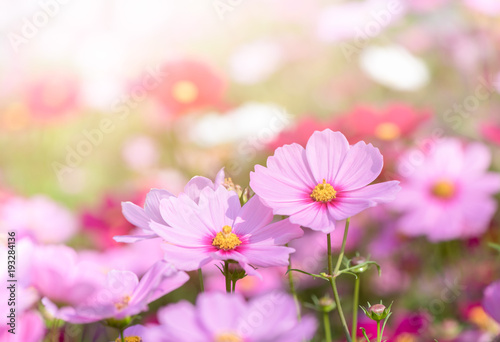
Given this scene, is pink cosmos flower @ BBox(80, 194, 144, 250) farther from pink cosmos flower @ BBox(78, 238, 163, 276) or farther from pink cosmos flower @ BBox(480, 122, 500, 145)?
pink cosmos flower @ BBox(480, 122, 500, 145)

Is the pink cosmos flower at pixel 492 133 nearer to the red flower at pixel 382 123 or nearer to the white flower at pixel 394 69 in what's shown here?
the red flower at pixel 382 123

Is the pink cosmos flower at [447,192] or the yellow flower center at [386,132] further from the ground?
the yellow flower center at [386,132]

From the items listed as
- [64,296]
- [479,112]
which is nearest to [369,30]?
[479,112]

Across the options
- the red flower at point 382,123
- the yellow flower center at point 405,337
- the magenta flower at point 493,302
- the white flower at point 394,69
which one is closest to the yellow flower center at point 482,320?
the yellow flower center at point 405,337

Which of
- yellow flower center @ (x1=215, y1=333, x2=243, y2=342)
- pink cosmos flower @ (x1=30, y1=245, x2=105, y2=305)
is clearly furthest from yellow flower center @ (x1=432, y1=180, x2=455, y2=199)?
yellow flower center @ (x1=215, y1=333, x2=243, y2=342)

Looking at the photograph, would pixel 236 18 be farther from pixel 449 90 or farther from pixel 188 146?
pixel 188 146

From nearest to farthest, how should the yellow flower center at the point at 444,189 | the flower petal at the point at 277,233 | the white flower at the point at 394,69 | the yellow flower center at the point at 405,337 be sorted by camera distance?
the flower petal at the point at 277,233
the yellow flower center at the point at 405,337
the yellow flower center at the point at 444,189
the white flower at the point at 394,69
